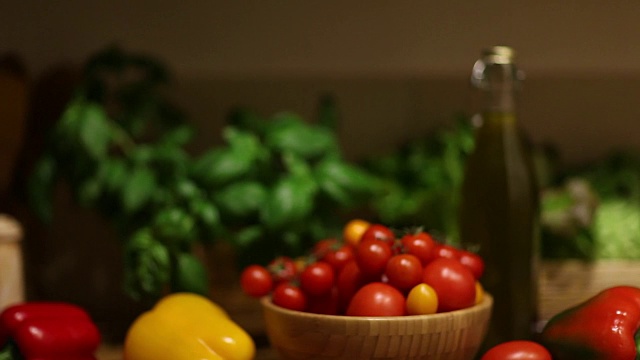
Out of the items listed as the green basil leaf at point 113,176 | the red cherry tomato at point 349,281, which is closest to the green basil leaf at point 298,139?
the green basil leaf at point 113,176

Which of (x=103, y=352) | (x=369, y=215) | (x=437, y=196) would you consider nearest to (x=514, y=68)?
(x=437, y=196)

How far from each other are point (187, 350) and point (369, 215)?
0.61 metres

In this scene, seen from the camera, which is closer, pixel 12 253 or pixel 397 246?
pixel 397 246

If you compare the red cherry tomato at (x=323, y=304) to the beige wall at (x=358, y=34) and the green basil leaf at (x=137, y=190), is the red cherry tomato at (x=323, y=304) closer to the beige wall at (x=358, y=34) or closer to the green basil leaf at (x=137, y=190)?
the green basil leaf at (x=137, y=190)

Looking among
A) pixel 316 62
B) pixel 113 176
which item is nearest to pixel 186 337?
pixel 113 176

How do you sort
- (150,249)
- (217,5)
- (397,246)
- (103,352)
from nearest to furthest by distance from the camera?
(397,246), (150,249), (103,352), (217,5)

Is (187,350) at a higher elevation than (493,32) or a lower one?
lower

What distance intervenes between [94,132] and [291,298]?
0.46 metres

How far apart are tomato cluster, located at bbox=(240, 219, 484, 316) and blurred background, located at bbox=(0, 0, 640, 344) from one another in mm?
563

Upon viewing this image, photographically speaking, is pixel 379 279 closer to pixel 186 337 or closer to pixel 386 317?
pixel 386 317

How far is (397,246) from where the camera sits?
0.93m

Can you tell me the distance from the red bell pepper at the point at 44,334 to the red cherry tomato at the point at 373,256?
40cm

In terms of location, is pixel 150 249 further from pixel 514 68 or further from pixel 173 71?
pixel 514 68

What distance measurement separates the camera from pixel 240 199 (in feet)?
3.89
